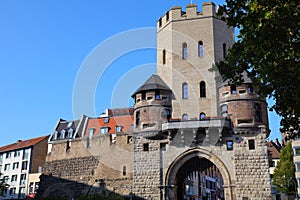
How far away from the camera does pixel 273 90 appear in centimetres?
1383

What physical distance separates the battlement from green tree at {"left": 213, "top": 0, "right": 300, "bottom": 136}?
20.7 m

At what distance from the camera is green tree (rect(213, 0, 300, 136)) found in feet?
37.3

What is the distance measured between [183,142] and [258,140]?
6353mm

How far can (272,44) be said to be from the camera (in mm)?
11844

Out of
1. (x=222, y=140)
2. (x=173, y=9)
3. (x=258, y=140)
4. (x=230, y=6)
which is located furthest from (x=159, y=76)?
(x=230, y=6)

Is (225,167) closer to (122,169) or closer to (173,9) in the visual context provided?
(122,169)

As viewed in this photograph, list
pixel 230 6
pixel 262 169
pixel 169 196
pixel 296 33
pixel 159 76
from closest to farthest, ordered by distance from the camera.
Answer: pixel 296 33 < pixel 230 6 < pixel 262 169 < pixel 169 196 < pixel 159 76

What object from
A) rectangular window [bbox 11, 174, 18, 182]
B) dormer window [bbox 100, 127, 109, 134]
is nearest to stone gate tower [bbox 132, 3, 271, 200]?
dormer window [bbox 100, 127, 109, 134]

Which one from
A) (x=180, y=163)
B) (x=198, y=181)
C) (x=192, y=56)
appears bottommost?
(x=198, y=181)

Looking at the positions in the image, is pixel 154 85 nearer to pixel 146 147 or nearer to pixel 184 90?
pixel 184 90

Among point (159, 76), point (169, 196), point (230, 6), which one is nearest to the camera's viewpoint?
point (230, 6)

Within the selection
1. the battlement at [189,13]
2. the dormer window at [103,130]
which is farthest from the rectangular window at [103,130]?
the battlement at [189,13]

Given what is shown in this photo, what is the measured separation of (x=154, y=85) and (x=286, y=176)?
2136cm

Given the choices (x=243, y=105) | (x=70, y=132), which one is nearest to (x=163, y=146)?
(x=243, y=105)
